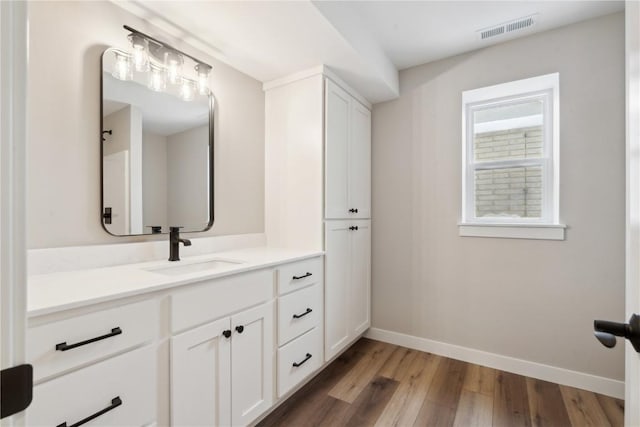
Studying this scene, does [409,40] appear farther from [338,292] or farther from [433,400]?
[433,400]

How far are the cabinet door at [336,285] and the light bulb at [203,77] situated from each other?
1.21m

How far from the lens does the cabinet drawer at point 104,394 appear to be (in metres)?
0.87

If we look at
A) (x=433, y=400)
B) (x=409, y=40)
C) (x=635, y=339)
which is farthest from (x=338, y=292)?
(x=409, y=40)

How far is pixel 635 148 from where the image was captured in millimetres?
631

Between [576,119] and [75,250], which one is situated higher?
[576,119]

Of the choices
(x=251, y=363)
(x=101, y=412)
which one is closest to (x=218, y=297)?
(x=251, y=363)

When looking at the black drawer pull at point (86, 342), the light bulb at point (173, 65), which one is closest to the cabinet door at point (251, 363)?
the black drawer pull at point (86, 342)

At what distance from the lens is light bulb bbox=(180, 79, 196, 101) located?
1.83m

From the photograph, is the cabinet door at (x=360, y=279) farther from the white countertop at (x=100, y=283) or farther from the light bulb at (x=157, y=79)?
the light bulb at (x=157, y=79)

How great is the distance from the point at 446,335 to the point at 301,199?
1.70m

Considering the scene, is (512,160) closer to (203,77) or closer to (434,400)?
(434,400)

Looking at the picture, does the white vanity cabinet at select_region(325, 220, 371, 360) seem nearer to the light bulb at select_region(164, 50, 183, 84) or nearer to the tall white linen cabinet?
the tall white linen cabinet

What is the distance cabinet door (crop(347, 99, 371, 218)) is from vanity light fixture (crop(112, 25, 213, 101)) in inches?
47.5

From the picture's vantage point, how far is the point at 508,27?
212 centimetres
